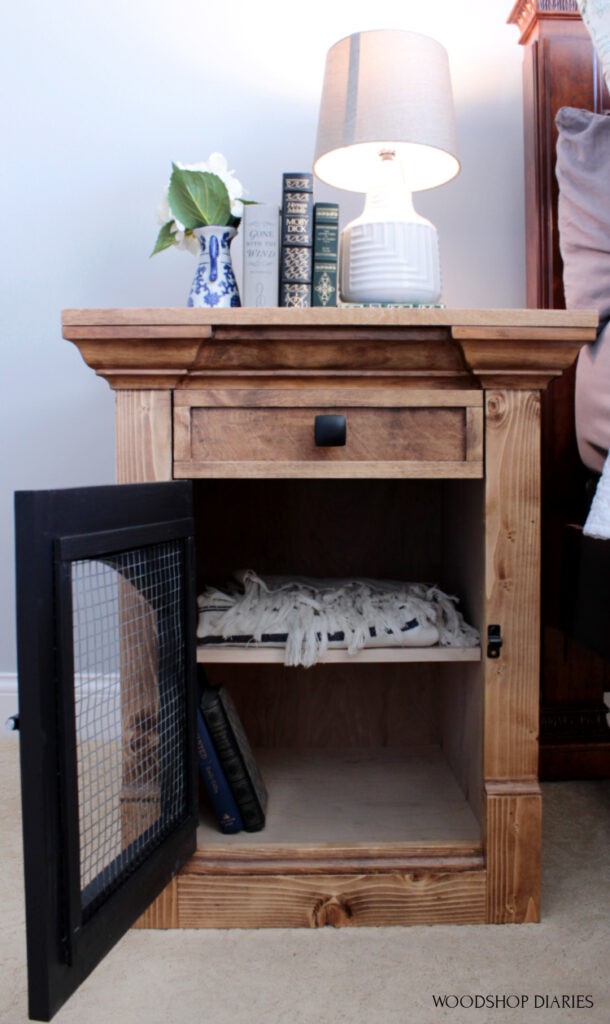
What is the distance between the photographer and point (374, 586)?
4.31 feet

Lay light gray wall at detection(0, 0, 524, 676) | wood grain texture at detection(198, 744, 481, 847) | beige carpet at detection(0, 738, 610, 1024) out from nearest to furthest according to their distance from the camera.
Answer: beige carpet at detection(0, 738, 610, 1024) → wood grain texture at detection(198, 744, 481, 847) → light gray wall at detection(0, 0, 524, 676)

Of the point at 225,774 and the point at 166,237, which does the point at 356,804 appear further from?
the point at 166,237

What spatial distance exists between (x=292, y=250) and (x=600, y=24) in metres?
0.53

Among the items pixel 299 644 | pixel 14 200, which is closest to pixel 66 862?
pixel 299 644

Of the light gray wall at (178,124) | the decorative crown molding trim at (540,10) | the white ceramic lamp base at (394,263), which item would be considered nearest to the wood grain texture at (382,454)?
the white ceramic lamp base at (394,263)

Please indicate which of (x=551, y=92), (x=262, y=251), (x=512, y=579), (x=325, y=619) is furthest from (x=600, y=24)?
(x=325, y=619)

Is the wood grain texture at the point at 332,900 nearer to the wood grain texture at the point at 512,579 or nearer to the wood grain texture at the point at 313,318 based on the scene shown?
the wood grain texture at the point at 512,579

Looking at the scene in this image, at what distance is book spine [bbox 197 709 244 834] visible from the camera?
→ 1.07 meters

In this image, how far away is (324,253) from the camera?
123cm

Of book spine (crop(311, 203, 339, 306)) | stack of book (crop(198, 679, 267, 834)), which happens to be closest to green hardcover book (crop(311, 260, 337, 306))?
book spine (crop(311, 203, 339, 306))

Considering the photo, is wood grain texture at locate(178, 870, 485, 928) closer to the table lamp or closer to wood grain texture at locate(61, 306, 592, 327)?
wood grain texture at locate(61, 306, 592, 327)

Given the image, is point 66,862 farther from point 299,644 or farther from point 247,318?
point 247,318

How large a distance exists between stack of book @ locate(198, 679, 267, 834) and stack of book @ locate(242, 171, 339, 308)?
594 mm

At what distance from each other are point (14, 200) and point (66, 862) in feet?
4.52
